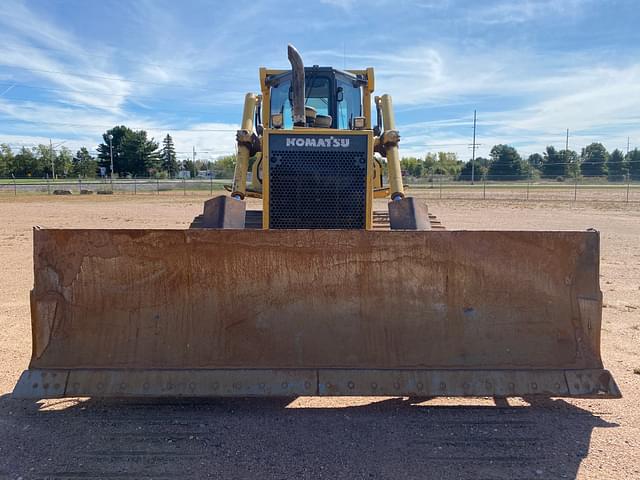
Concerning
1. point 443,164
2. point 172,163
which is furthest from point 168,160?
point 443,164

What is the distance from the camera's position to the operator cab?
7.22 meters

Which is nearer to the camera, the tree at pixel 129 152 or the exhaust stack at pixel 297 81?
the exhaust stack at pixel 297 81

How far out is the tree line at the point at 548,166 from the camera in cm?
5403

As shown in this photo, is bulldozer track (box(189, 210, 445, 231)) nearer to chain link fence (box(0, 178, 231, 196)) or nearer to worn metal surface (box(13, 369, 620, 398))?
worn metal surface (box(13, 369, 620, 398))

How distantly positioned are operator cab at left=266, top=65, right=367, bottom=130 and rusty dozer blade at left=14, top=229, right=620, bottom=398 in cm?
358

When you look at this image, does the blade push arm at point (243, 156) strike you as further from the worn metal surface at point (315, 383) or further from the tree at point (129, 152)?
the tree at point (129, 152)

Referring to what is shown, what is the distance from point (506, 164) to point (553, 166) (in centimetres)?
499

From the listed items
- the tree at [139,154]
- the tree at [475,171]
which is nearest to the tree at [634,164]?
the tree at [475,171]

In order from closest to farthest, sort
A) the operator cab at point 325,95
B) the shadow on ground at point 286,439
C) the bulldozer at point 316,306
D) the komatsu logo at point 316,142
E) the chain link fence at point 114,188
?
the shadow on ground at point 286,439 < the bulldozer at point 316,306 < the komatsu logo at point 316,142 < the operator cab at point 325,95 < the chain link fence at point 114,188

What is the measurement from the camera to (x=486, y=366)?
3.70 m

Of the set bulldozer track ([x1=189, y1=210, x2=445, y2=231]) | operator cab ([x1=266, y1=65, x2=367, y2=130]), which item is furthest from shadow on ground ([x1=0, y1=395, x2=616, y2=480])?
operator cab ([x1=266, y1=65, x2=367, y2=130])

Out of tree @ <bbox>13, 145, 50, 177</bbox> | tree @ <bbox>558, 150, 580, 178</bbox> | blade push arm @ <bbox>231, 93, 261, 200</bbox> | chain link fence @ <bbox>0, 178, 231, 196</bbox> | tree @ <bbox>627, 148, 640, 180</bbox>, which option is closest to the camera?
blade push arm @ <bbox>231, 93, 261, 200</bbox>

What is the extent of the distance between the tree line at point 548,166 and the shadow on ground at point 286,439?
40.7m

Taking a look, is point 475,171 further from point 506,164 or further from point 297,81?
point 297,81
